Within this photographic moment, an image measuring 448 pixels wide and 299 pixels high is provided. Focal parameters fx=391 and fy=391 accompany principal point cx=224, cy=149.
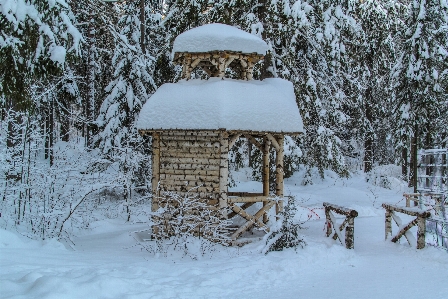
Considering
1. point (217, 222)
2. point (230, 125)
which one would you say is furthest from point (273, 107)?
point (217, 222)

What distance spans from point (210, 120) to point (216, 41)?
91.8 inches

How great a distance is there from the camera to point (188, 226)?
30.1ft

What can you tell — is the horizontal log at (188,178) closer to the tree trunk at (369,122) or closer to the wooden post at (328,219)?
the wooden post at (328,219)

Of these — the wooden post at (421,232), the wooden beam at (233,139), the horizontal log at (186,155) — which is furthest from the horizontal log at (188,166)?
the wooden post at (421,232)

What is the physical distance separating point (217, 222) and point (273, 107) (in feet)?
10.2

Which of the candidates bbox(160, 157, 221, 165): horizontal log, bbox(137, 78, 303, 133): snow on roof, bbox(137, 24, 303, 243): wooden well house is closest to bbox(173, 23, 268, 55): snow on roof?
bbox(137, 24, 303, 243): wooden well house

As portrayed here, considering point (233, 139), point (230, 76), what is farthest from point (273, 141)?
point (230, 76)

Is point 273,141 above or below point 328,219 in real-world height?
above

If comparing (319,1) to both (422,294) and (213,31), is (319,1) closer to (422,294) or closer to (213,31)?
(213,31)

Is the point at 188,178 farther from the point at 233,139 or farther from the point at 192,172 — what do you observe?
the point at 233,139

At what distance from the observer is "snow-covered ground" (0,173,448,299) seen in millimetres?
5676

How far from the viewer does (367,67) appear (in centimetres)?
2117

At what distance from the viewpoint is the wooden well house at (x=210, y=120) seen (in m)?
9.20

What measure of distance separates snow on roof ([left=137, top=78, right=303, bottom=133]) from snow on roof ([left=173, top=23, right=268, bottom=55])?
0.89 meters
